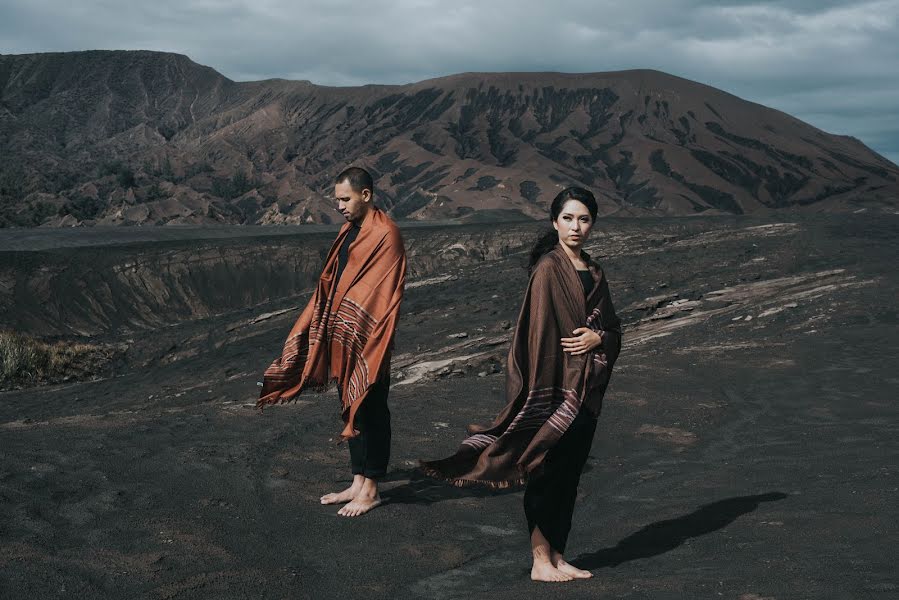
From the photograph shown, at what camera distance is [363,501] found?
5.23m

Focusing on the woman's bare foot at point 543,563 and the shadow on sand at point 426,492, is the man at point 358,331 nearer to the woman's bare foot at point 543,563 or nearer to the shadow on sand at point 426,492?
the shadow on sand at point 426,492

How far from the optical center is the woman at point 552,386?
12.6ft

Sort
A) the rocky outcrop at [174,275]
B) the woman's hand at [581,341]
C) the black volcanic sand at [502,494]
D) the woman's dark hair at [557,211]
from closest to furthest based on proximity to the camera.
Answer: the woman's hand at [581,341] < the woman's dark hair at [557,211] < the black volcanic sand at [502,494] < the rocky outcrop at [174,275]

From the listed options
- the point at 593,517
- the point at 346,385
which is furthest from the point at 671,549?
the point at 346,385

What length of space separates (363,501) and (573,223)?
6.94ft

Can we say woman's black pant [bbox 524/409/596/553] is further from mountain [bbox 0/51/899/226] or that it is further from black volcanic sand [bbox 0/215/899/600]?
mountain [bbox 0/51/899/226]

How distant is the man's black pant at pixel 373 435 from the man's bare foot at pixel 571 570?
1.39m

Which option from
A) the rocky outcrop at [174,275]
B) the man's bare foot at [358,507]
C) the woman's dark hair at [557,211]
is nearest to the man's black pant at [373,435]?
the man's bare foot at [358,507]

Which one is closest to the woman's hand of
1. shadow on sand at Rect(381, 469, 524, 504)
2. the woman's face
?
the woman's face

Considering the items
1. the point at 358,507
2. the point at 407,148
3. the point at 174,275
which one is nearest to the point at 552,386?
the point at 358,507

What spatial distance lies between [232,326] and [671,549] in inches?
656

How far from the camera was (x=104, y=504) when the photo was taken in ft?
16.6

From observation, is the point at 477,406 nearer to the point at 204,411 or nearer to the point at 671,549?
the point at 204,411

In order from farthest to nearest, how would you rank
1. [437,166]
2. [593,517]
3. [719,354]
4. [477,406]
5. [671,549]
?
1. [437,166]
2. [719,354]
3. [477,406]
4. [593,517]
5. [671,549]
